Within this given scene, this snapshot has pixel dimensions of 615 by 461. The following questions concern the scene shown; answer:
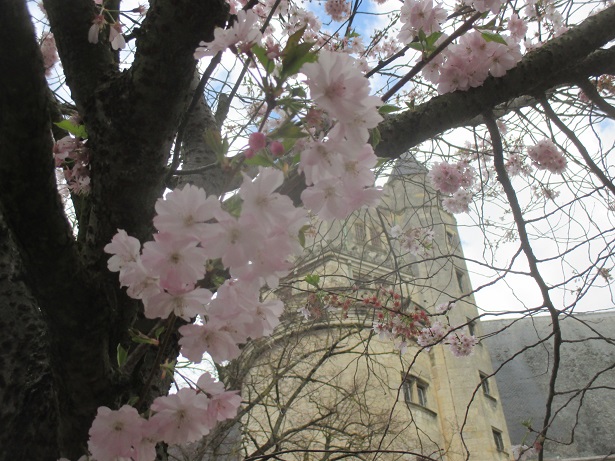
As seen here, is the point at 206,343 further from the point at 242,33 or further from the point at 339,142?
the point at 242,33

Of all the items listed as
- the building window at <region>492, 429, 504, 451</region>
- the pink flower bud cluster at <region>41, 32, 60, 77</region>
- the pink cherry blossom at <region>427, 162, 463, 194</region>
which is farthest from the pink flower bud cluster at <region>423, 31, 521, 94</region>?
the building window at <region>492, 429, 504, 451</region>

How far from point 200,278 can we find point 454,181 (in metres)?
3.05

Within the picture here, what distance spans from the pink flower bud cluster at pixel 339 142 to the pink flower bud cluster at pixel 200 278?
0.25ft

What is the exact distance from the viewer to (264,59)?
2.52 feet

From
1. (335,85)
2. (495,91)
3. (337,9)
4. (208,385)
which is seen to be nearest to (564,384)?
(337,9)

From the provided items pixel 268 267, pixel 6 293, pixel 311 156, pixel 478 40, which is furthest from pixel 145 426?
pixel 478 40

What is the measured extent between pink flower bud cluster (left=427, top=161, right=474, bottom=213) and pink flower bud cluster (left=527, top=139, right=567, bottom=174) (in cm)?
55

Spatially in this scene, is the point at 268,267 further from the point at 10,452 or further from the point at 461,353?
the point at 461,353

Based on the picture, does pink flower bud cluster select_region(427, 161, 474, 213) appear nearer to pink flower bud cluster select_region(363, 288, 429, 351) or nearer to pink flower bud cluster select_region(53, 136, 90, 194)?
pink flower bud cluster select_region(363, 288, 429, 351)

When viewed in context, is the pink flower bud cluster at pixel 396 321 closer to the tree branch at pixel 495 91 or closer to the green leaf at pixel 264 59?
the tree branch at pixel 495 91

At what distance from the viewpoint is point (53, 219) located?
3.22ft

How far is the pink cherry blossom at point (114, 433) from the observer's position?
2.81 ft

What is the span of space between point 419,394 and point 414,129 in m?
11.3

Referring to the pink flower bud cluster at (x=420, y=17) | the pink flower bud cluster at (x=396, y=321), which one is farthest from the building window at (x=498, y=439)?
the pink flower bud cluster at (x=420, y=17)
